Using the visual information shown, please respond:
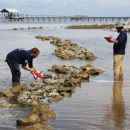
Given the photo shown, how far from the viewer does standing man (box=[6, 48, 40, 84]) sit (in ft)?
39.7

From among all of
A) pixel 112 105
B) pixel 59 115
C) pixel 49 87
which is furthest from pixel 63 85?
pixel 59 115

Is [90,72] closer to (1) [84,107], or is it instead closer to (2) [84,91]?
(2) [84,91]

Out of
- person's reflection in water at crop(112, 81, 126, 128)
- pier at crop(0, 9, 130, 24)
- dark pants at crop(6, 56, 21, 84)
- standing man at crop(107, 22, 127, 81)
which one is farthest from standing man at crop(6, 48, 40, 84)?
pier at crop(0, 9, 130, 24)

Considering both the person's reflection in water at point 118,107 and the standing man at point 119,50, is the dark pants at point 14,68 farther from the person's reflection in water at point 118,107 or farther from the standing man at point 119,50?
the standing man at point 119,50

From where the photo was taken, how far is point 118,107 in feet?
34.1

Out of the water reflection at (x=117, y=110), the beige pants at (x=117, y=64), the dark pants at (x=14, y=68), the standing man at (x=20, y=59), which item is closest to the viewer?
the water reflection at (x=117, y=110)

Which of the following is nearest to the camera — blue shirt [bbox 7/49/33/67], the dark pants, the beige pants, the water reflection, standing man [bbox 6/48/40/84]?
the water reflection

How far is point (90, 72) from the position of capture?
1616 cm

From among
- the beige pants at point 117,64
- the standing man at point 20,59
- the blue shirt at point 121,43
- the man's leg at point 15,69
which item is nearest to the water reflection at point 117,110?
the beige pants at point 117,64

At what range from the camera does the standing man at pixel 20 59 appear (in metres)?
12.1

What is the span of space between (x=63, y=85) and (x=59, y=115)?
3.75 m

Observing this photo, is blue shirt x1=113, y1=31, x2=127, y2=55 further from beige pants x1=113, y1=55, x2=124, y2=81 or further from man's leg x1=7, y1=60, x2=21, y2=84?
man's leg x1=7, y1=60, x2=21, y2=84

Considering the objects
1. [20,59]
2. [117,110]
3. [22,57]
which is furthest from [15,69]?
[117,110]

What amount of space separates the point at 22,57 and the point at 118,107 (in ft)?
11.3
